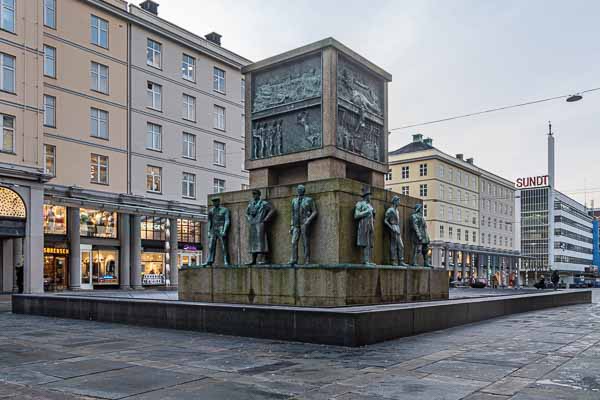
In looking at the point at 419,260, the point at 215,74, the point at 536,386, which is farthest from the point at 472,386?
the point at 215,74

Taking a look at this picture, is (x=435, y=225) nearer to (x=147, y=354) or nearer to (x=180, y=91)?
(x=180, y=91)

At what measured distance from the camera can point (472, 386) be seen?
746 cm

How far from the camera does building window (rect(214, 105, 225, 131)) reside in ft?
172

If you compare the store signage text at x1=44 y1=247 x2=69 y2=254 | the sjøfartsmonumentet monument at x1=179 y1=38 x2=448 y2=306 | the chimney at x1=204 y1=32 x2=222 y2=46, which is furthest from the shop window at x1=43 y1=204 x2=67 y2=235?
the sjøfartsmonumentet monument at x1=179 y1=38 x2=448 y2=306

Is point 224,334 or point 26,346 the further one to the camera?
point 224,334

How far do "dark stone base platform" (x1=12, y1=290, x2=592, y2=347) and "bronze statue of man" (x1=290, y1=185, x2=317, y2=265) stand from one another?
2.13 m

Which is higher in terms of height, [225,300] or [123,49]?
[123,49]

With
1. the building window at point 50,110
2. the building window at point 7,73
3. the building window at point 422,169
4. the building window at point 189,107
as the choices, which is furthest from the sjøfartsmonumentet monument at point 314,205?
the building window at point 422,169

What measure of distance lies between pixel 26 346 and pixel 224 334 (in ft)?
13.3

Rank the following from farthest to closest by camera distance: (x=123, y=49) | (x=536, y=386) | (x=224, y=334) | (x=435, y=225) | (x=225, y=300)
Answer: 1. (x=435, y=225)
2. (x=123, y=49)
3. (x=225, y=300)
4. (x=224, y=334)
5. (x=536, y=386)

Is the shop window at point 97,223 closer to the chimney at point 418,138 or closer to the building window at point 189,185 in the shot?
the building window at point 189,185

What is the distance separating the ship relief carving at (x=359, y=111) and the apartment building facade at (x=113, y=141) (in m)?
22.5

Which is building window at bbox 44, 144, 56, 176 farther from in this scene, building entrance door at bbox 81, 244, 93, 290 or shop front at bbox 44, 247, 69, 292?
building entrance door at bbox 81, 244, 93, 290

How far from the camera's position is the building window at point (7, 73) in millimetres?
32688
